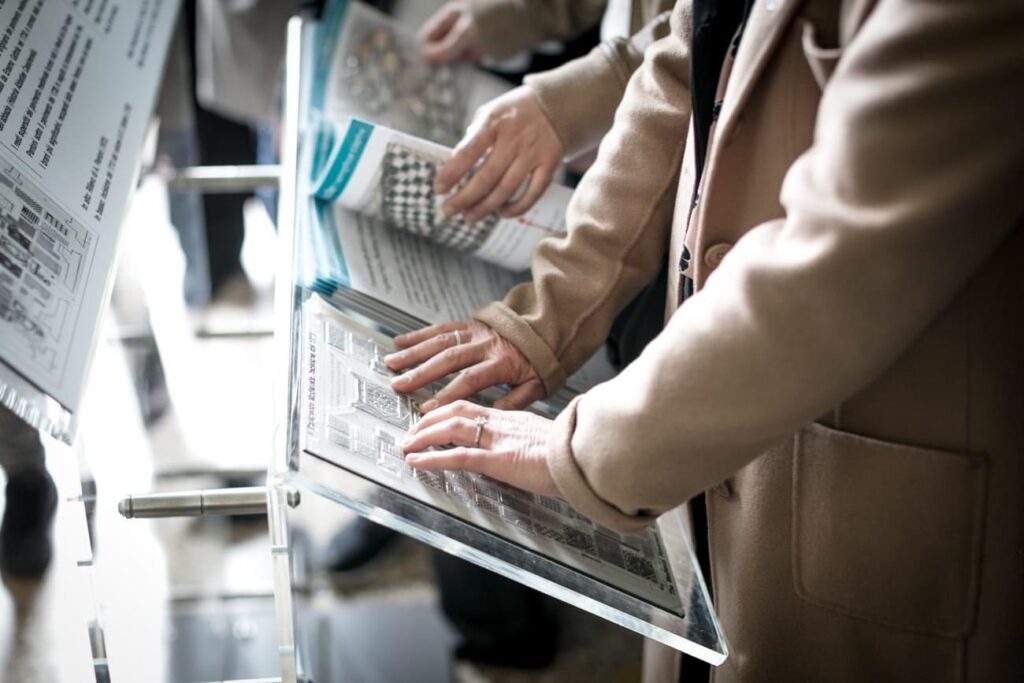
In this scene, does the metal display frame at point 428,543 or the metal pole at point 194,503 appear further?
the metal pole at point 194,503

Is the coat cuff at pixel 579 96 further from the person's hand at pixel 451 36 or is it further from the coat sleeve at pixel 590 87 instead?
the person's hand at pixel 451 36

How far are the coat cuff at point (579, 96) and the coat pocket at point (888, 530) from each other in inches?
19.9

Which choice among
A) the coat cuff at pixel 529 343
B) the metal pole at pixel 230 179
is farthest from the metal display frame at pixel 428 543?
the metal pole at pixel 230 179

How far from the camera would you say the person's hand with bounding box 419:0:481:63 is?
1508 millimetres

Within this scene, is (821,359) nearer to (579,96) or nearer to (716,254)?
(716,254)

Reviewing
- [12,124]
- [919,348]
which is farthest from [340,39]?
[919,348]

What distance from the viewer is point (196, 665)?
4.89 ft

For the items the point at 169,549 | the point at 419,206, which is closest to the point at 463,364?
the point at 419,206

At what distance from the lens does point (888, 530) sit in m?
0.78

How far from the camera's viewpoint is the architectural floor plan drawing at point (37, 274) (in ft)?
2.27

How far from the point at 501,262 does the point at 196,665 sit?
77 centimetres

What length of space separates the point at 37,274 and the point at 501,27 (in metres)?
0.91

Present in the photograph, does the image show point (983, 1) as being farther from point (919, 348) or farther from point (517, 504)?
point (517, 504)

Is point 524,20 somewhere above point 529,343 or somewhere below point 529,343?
above
